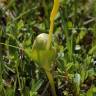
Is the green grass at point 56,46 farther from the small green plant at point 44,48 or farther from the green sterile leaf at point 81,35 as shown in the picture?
the small green plant at point 44,48

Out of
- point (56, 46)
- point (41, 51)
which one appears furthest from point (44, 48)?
point (56, 46)

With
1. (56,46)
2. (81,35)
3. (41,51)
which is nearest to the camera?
(41,51)

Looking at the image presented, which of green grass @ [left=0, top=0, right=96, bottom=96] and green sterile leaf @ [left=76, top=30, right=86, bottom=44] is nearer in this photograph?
green grass @ [left=0, top=0, right=96, bottom=96]

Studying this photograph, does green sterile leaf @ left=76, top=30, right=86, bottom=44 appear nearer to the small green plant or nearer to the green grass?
the green grass

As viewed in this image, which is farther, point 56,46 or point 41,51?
point 56,46

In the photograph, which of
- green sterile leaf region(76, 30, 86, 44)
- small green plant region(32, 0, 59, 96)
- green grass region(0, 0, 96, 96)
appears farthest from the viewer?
green sterile leaf region(76, 30, 86, 44)

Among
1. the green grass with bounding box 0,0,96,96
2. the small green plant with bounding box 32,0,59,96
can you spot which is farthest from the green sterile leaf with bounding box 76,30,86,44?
the small green plant with bounding box 32,0,59,96

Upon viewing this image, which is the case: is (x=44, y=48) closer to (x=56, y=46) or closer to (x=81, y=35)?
(x=56, y=46)

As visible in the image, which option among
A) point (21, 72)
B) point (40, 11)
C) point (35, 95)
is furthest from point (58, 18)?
point (35, 95)

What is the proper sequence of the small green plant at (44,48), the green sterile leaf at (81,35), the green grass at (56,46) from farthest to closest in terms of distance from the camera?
the green sterile leaf at (81,35) < the green grass at (56,46) < the small green plant at (44,48)

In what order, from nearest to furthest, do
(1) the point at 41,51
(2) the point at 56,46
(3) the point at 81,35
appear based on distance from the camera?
(1) the point at 41,51 → (2) the point at 56,46 → (3) the point at 81,35

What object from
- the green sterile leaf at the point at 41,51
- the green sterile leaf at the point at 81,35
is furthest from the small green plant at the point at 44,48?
the green sterile leaf at the point at 81,35
